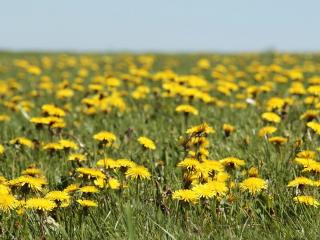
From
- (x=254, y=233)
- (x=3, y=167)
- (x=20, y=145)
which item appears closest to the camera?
(x=254, y=233)

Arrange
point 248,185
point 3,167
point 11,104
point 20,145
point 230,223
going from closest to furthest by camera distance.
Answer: point 230,223
point 248,185
point 3,167
point 20,145
point 11,104

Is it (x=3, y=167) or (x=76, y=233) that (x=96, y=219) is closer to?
(x=76, y=233)

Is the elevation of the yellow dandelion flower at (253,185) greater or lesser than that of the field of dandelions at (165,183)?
greater

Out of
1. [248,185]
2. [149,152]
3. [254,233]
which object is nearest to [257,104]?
[149,152]

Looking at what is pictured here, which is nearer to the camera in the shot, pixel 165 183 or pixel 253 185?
pixel 253 185

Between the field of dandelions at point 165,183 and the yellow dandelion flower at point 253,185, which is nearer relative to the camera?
the field of dandelions at point 165,183

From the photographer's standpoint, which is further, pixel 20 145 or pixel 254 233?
pixel 20 145

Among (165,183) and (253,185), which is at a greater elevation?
(253,185)

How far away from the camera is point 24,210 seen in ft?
8.52

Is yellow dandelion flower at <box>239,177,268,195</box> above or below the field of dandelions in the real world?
above

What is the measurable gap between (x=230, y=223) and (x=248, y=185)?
27 centimetres

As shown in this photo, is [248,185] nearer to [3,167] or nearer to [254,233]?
[254,233]

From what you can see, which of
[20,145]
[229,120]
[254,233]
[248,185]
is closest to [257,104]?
[229,120]

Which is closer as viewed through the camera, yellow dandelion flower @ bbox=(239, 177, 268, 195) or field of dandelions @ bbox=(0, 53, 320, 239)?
field of dandelions @ bbox=(0, 53, 320, 239)
